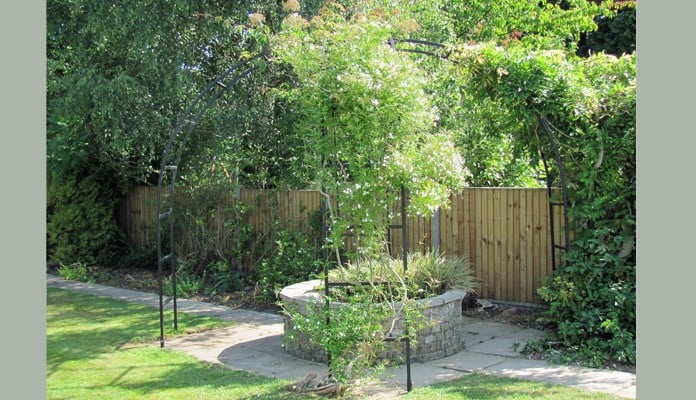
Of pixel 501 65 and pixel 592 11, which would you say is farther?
pixel 592 11

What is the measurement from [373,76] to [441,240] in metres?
4.50

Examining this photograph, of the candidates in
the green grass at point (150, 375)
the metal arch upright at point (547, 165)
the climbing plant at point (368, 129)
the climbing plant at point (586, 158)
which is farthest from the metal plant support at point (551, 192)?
the green grass at point (150, 375)

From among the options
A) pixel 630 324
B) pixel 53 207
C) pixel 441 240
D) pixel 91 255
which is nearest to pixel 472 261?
pixel 441 240

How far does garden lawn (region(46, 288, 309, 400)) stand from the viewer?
5.93 metres

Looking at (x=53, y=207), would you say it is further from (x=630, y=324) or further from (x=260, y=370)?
(x=630, y=324)

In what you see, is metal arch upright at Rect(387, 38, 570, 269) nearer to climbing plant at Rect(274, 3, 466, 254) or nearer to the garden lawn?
climbing plant at Rect(274, 3, 466, 254)

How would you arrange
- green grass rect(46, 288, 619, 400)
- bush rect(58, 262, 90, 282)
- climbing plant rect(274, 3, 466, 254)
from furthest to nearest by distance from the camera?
bush rect(58, 262, 90, 282) < green grass rect(46, 288, 619, 400) < climbing plant rect(274, 3, 466, 254)

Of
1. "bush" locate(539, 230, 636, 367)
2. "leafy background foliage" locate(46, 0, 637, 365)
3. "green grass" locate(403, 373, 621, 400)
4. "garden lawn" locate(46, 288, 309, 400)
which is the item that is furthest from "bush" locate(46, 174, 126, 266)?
"green grass" locate(403, 373, 621, 400)

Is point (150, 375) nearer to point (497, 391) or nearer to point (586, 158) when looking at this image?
point (497, 391)

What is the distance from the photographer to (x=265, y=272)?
10211mm

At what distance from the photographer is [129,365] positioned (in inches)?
270

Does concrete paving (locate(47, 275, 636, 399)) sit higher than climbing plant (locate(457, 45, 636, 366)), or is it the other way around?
climbing plant (locate(457, 45, 636, 366))

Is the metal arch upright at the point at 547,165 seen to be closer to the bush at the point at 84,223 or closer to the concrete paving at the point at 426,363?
the concrete paving at the point at 426,363

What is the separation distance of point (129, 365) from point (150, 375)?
487mm
